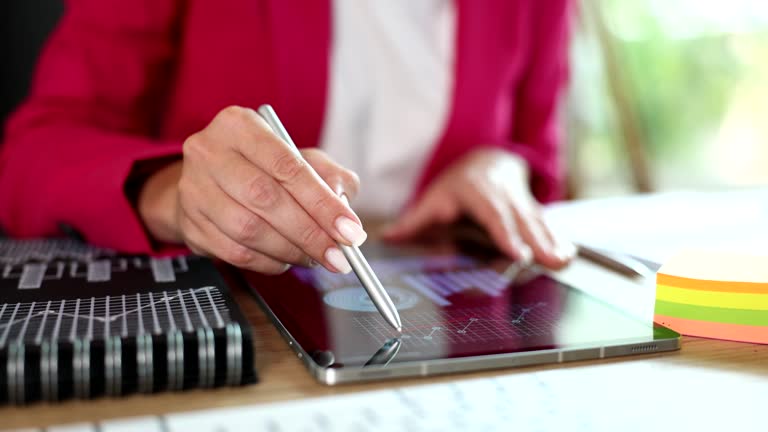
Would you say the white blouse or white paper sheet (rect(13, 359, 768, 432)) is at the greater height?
the white blouse

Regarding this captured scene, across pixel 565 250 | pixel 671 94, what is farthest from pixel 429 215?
pixel 671 94

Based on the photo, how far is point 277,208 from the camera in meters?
0.52

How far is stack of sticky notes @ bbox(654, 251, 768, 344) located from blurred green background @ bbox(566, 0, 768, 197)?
5.49 feet

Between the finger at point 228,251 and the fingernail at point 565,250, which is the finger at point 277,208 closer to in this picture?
the finger at point 228,251

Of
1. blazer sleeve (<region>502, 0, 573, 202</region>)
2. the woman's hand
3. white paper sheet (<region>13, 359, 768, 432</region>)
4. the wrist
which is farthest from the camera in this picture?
blazer sleeve (<region>502, 0, 573, 202</region>)

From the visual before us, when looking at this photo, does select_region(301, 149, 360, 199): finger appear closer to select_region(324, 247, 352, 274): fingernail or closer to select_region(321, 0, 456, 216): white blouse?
select_region(324, 247, 352, 274): fingernail

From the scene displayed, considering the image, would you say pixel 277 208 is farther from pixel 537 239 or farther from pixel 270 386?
pixel 537 239

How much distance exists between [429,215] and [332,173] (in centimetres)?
38

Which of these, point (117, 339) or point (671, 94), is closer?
point (117, 339)

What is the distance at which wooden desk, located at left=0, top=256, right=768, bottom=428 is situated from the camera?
36 centimetres

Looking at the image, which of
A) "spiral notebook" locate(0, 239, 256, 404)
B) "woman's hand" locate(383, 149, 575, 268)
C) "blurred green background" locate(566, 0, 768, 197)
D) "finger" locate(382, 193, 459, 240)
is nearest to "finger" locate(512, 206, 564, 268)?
"woman's hand" locate(383, 149, 575, 268)

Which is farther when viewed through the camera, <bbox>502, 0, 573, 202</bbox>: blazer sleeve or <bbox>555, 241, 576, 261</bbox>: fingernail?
<bbox>502, 0, 573, 202</bbox>: blazer sleeve

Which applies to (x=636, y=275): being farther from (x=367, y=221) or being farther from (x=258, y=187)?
(x=367, y=221)

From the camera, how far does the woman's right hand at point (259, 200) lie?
50 cm
